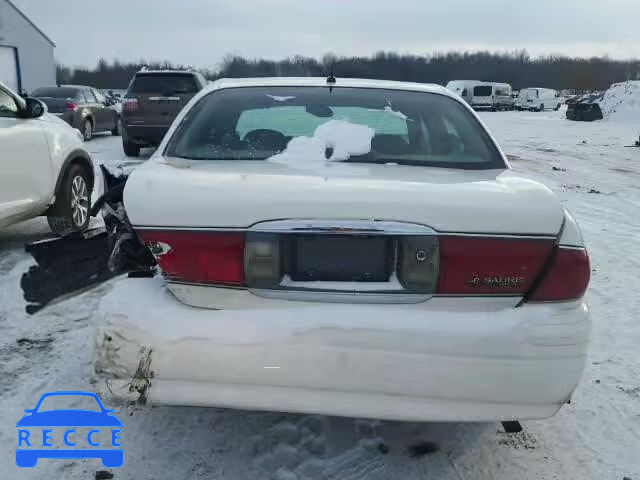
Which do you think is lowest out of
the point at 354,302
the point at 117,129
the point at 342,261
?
the point at 117,129

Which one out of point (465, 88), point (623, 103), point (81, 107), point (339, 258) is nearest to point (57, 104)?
point (81, 107)

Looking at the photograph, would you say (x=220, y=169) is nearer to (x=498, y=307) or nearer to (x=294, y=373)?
(x=294, y=373)

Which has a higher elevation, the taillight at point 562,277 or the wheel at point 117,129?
the taillight at point 562,277

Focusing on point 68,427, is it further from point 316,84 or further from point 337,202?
point 316,84

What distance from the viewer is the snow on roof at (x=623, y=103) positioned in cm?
3341

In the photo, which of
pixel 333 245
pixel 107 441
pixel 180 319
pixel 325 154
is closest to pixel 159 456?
pixel 107 441

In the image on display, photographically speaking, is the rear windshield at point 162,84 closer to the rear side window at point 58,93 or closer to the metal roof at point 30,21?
the rear side window at point 58,93

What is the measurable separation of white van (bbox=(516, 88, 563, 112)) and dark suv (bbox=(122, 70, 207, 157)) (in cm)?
4243

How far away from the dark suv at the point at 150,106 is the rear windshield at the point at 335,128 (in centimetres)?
910

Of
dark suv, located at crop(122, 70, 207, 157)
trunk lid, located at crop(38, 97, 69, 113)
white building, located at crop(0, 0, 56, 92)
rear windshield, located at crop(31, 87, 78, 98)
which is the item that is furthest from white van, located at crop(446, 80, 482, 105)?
dark suv, located at crop(122, 70, 207, 157)

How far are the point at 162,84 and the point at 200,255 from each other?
434 inches

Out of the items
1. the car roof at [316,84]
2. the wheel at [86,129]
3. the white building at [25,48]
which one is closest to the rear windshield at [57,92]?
the wheel at [86,129]

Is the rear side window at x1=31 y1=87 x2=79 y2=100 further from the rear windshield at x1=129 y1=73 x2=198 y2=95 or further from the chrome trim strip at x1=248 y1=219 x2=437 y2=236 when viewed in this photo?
the chrome trim strip at x1=248 y1=219 x2=437 y2=236

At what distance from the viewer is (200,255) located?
212 cm
